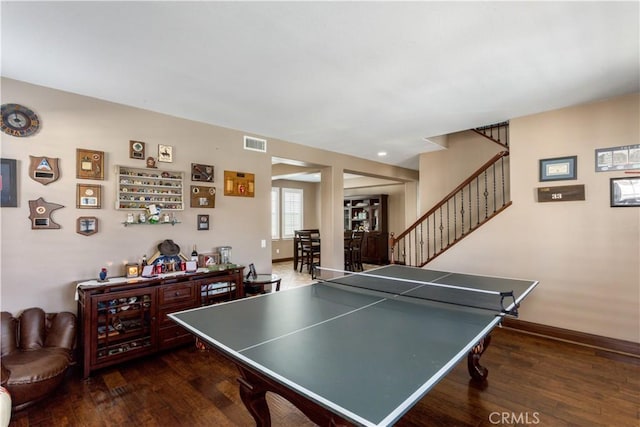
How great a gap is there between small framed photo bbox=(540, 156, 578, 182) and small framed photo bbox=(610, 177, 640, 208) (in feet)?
1.14

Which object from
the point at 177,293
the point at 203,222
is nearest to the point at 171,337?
the point at 177,293

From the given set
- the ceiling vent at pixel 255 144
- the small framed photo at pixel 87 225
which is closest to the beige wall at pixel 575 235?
the ceiling vent at pixel 255 144

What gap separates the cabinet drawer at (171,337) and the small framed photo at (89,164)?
167 cm

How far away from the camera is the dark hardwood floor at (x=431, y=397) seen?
81.0 inches

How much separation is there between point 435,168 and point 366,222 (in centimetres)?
424

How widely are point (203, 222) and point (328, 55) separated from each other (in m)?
2.48

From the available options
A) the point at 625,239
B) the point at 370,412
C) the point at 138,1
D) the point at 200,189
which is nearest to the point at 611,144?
the point at 625,239

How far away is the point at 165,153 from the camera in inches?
134

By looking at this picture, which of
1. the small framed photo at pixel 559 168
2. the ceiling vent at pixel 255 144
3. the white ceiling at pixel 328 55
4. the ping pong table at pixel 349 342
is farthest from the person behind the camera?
the ceiling vent at pixel 255 144

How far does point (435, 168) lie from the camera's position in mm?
5418

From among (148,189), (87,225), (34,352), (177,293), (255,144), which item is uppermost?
(255,144)

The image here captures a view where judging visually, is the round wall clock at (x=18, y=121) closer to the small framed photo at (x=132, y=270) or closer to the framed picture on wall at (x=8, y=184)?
the framed picture on wall at (x=8, y=184)

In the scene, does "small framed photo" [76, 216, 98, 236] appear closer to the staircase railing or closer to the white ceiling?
the white ceiling

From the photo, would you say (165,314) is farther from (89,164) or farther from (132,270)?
(89,164)
